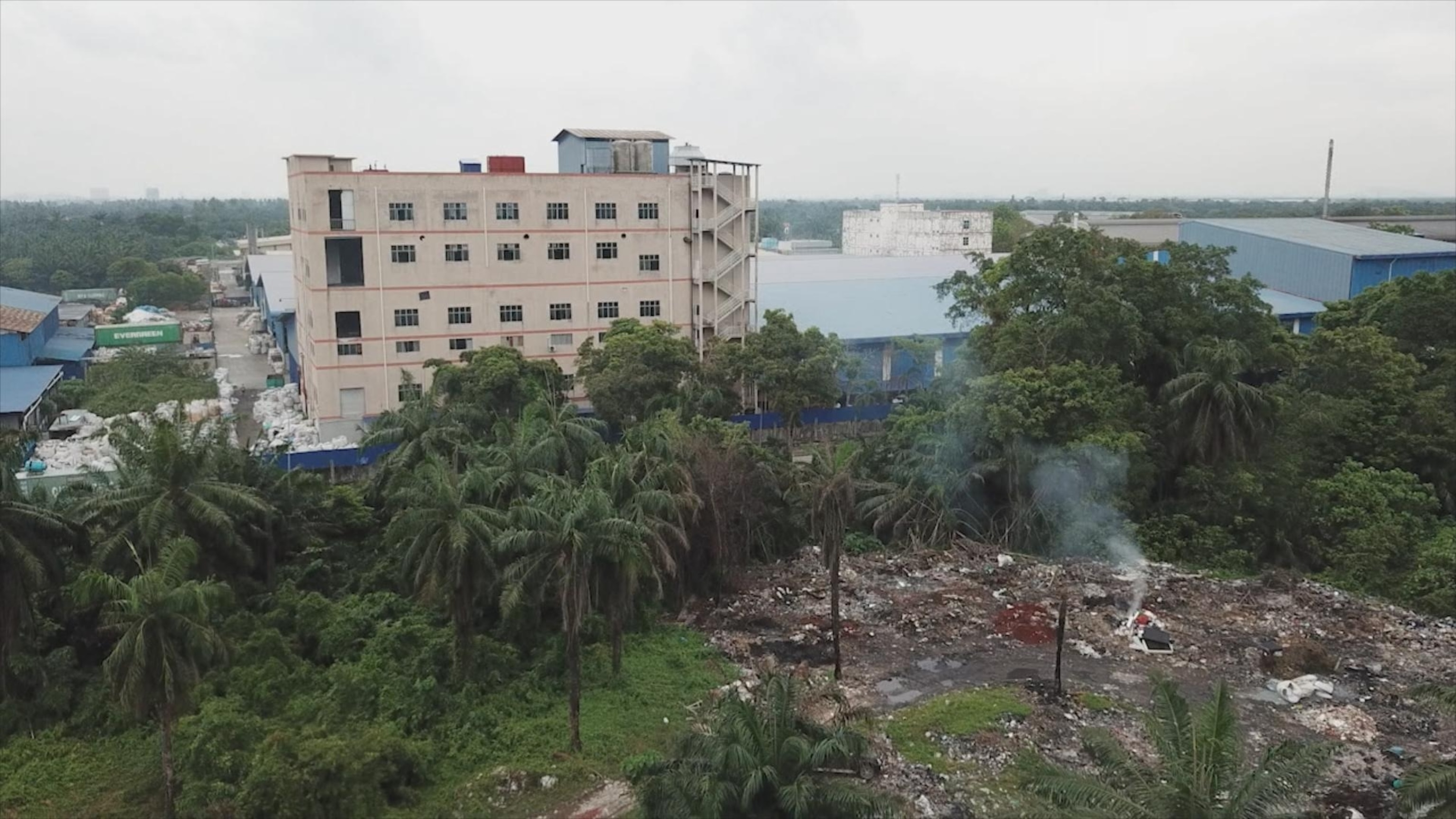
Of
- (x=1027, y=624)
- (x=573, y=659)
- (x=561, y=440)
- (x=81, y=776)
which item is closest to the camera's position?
(x=81, y=776)

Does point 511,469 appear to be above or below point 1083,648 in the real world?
above

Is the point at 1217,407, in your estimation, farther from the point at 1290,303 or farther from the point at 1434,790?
the point at 1290,303

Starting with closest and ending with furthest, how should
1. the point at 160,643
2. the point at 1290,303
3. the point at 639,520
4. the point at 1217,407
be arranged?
1. the point at 160,643
2. the point at 639,520
3. the point at 1217,407
4. the point at 1290,303

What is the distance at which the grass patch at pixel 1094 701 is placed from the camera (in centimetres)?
1703

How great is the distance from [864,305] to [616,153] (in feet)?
45.1

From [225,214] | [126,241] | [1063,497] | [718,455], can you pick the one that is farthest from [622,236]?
[225,214]

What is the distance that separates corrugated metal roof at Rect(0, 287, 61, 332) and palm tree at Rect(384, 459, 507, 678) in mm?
34718

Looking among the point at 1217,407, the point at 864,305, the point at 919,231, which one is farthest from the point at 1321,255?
the point at 919,231

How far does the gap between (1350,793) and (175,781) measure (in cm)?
1653

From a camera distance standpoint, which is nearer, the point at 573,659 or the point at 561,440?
the point at 573,659

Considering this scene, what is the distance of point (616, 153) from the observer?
129 ft

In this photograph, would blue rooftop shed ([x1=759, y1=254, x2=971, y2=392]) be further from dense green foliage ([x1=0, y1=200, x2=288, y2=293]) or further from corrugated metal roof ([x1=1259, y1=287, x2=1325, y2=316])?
dense green foliage ([x1=0, y1=200, x2=288, y2=293])

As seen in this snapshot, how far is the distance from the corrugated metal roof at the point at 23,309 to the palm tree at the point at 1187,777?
45.8 meters

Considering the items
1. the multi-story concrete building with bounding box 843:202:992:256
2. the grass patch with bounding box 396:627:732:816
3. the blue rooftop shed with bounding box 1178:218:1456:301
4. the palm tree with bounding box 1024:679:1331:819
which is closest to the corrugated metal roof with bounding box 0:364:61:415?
the grass patch with bounding box 396:627:732:816
